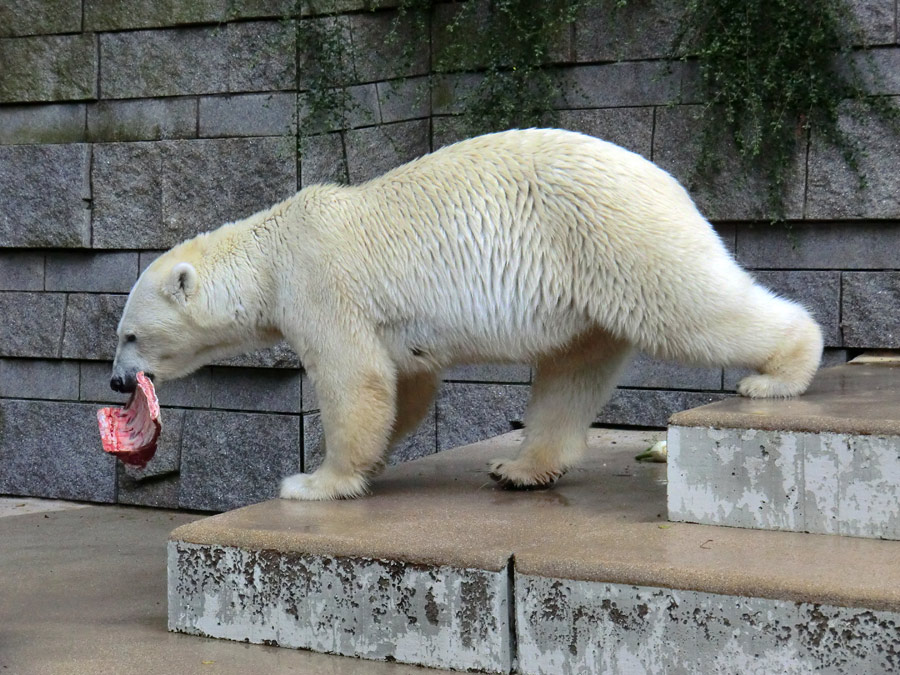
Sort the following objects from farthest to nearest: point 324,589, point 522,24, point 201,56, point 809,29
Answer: point 201,56
point 522,24
point 809,29
point 324,589

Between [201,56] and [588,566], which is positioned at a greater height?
[201,56]

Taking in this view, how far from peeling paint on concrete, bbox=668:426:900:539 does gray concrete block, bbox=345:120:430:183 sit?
291cm

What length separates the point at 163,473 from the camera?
609cm

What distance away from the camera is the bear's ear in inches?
151

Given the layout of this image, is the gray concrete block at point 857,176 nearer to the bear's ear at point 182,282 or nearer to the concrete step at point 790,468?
the concrete step at point 790,468

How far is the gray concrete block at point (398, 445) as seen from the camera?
5.66m

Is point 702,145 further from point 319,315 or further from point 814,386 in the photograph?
point 319,315

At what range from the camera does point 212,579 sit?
3289 mm

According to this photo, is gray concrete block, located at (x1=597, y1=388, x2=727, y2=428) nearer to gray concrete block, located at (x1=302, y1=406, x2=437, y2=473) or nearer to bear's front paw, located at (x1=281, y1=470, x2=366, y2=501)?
gray concrete block, located at (x1=302, y1=406, x2=437, y2=473)

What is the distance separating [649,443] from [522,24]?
2.00 m

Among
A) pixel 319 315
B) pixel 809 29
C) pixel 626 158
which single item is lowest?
pixel 319 315

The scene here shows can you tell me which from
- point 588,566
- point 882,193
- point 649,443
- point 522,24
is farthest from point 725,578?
point 522,24

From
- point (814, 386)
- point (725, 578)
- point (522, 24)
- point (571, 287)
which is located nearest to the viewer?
point (725, 578)

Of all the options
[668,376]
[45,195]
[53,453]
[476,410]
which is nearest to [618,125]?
[668,376]
